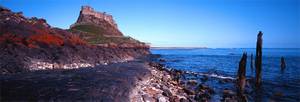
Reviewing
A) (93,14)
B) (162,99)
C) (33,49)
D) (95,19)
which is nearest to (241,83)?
(162,99)

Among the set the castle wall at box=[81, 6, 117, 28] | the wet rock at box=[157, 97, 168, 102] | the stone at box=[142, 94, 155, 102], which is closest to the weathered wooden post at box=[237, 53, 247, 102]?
the wet rock at box=[157, 97, 168, 102]

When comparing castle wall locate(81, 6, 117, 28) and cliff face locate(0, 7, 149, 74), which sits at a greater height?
castle wall locate(81, 6, 117, 28)

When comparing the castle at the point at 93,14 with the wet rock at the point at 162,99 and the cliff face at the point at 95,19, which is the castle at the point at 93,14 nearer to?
the cliff face at the point at 95,19

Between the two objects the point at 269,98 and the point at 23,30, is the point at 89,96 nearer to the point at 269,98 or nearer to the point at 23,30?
the point at 269,98

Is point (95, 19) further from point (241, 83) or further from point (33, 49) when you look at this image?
point (241, 83)

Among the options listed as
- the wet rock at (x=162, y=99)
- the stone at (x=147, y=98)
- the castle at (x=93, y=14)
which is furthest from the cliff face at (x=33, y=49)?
the castle at (x=93, y=14)

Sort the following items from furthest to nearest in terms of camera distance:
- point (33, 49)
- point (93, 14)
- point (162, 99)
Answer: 1. point (93, 14)
2. point (33, 49)
3. point (162, 99)

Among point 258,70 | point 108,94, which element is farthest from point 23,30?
point 258,70

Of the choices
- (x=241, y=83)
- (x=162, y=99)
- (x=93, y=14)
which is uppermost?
(x=93, y=14)

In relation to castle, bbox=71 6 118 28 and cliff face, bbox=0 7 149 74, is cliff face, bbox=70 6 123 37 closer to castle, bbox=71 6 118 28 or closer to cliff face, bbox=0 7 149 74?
castle, bbox=71 6 118 28

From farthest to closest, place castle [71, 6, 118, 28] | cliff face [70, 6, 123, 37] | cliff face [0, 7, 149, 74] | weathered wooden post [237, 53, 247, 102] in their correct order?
castle [71, 6, 118, 28] → cliff face [70, 6, 123, 37] → cliff face [0, 7, 149, 74] → weathered wooden post [237, 53, 247, 102]

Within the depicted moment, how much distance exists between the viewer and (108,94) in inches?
711

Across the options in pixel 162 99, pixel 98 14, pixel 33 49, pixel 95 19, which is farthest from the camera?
pixel 98 14

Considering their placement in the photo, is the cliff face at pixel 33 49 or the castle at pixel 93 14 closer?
the cliff face at pixel 33 49
